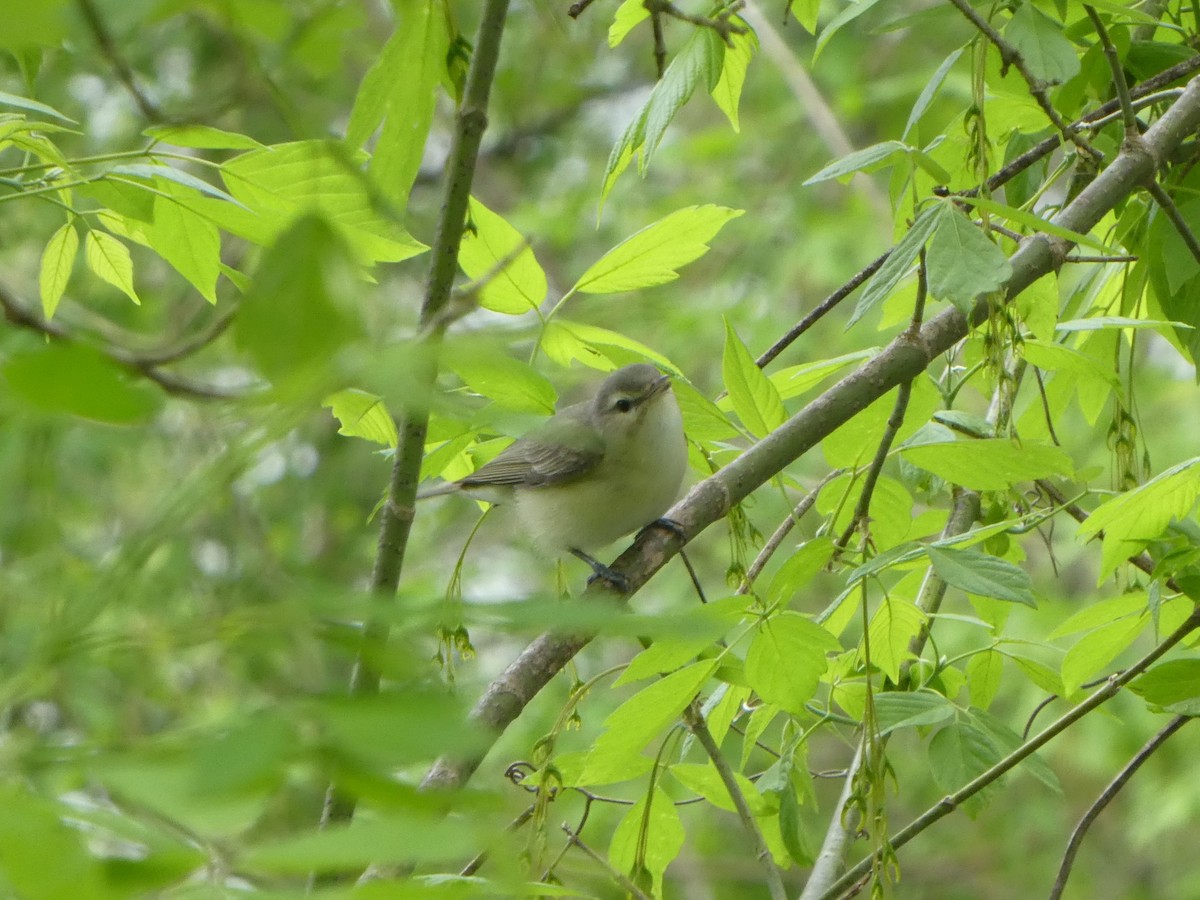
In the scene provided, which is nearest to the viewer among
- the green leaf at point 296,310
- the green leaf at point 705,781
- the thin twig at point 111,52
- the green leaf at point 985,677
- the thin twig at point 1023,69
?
the green leaf at point 296,310

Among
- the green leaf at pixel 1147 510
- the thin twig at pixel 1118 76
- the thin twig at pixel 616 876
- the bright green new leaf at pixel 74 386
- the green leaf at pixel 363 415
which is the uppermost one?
the thin twig at pixel 1118 76

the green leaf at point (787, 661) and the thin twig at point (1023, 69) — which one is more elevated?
the thin twig at point (1023, 69)

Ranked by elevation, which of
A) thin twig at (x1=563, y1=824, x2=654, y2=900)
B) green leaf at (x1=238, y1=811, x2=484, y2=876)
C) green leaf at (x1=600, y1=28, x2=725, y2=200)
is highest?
green leaf at (x1=600, y1=28, x2=725, y2=200)

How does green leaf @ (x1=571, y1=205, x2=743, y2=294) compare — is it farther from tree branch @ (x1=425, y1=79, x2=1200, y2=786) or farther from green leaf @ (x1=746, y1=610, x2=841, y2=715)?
green leaf @ (x1=746, y1=610, x2=841, y2=715)

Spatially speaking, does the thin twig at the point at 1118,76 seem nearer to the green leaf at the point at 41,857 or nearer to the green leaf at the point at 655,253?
the green leaf at the point at 655,253

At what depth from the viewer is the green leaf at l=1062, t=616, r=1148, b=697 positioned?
177cm

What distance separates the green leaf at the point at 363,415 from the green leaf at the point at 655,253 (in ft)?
1.15

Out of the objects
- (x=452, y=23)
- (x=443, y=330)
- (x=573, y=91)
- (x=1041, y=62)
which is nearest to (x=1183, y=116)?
(x=1041, y=62)

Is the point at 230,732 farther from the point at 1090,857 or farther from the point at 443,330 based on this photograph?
the point at 1090,857

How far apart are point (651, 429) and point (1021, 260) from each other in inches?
67.3

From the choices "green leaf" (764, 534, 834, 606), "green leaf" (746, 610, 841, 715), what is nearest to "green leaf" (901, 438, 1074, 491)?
"green leaf" (764, 534, 834, 606)

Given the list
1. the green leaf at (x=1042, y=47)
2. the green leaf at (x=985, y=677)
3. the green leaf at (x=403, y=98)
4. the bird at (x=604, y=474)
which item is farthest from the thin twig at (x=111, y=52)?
the bird at (x=604, y=474)

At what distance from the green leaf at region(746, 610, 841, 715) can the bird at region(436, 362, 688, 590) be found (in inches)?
63.3

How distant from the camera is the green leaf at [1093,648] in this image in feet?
5.82
